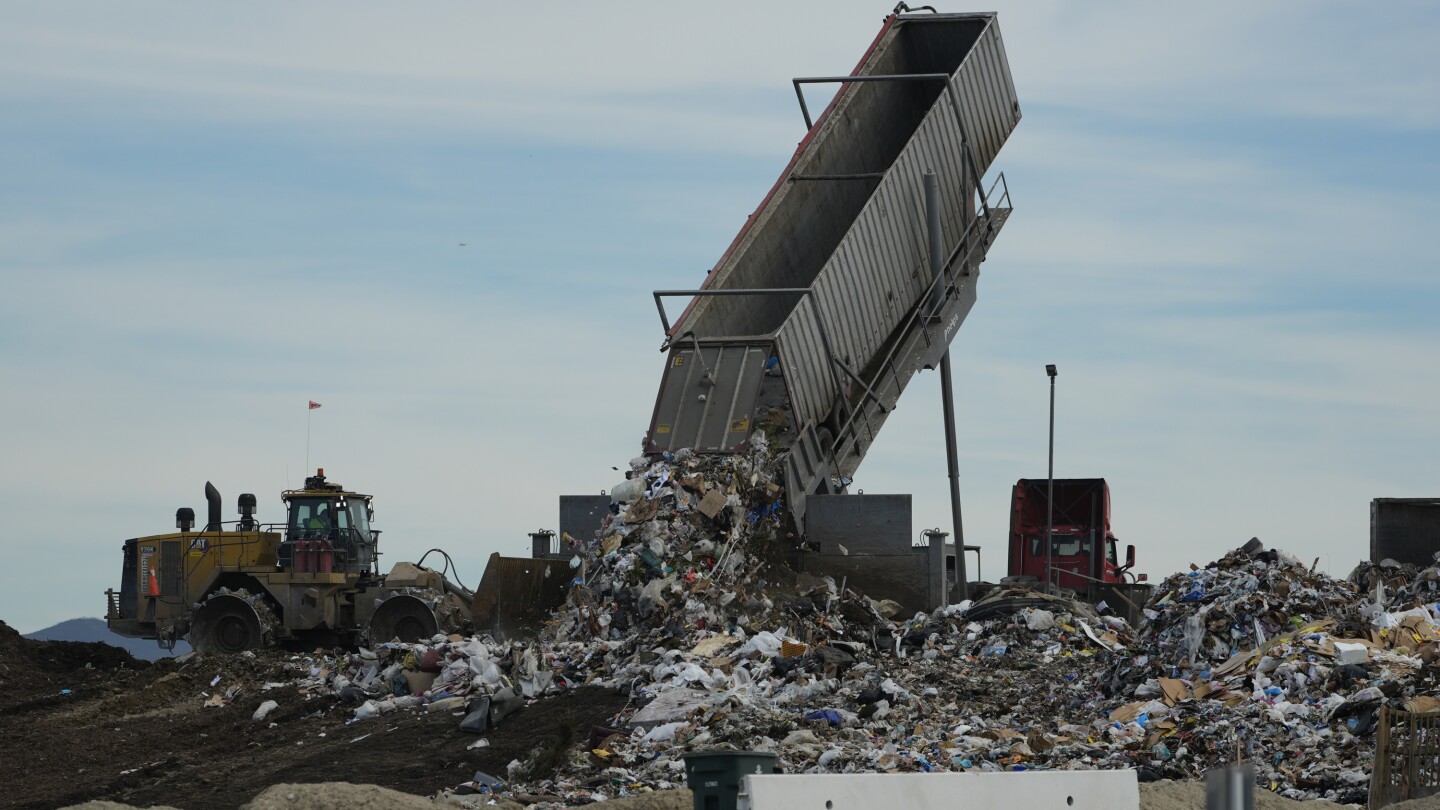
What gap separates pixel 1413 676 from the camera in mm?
11344

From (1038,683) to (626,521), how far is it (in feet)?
13.2

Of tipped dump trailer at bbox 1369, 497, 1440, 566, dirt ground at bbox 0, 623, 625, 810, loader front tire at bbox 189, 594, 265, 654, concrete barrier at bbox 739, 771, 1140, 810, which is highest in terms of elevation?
tipped dump trailer at bbox 1369, 497, 1440, 566

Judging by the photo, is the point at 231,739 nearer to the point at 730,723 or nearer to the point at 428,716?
the point at 428,716

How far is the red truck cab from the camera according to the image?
77.0 ft

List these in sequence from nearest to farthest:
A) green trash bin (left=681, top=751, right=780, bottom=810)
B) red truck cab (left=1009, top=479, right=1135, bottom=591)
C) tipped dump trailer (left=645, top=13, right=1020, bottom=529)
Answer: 1. green trash bin (left=681, top=751, right=780, bottom=810)
2. tipped dump trailer (left=645, top=13, right=1020, bottom=529)
3. red truck cab (left=1009, top=479, right=1135, bottom=591)

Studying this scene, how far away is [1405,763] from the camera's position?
970 centimetres

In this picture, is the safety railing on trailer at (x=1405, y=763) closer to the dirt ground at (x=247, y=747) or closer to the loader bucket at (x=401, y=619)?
the dirt ground at (x=247, y=747)

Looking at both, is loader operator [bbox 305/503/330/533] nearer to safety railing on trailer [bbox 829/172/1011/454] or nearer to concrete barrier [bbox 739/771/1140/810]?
safety railing on trailer [bbox 829/172/1011/454]

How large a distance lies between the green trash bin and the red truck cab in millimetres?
16409

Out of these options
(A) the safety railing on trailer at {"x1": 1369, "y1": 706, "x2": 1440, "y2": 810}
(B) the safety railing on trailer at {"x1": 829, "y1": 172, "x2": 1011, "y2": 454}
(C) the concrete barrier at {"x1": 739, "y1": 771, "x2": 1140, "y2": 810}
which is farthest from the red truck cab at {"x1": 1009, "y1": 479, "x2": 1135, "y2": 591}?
(C) the concrete barrier at {"x1": 739, "y1": 771, "x2": 1140, "y2": 810}

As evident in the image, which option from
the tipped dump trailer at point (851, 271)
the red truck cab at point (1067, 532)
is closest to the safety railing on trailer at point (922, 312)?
the tipped dump trailer at point (851, 271)

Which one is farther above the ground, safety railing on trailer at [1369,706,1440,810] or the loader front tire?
the loader front tire

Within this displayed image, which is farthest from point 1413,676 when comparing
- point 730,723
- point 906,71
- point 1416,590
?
point 906,71

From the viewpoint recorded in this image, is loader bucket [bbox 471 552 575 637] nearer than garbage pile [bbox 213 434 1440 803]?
No
